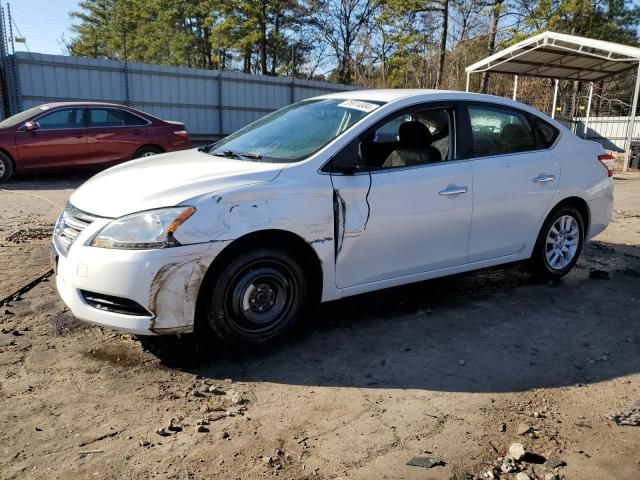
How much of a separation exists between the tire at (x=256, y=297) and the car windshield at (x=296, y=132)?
76 centimetres

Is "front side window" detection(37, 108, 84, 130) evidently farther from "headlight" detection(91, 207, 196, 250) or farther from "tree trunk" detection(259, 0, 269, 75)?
"tree trunk" detection(259, 0, 269, 75)

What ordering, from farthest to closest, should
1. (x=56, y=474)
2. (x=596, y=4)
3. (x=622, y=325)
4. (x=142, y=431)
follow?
(x=596, y=4) → (x=622, y=325) → (x=142, y=431) → (x=56, y=474)

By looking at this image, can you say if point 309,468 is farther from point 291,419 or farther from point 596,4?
point 596,4

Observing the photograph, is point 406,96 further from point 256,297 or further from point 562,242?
point 562,242

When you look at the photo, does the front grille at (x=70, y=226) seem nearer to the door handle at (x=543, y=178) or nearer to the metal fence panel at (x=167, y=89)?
the door handle at (x=543, y=178)

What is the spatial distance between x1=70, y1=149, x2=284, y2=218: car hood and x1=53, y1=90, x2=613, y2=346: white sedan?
13 millimetres

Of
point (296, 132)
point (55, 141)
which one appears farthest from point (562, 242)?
point (55, 141)

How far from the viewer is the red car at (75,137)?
10.6 meters

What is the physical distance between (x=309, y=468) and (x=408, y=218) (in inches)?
81.7

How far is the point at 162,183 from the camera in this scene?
11.7 ft

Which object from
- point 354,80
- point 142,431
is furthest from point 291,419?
point 354,80

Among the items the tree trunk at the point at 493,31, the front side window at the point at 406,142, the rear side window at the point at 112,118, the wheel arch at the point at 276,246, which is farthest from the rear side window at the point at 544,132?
the tree trunk at the point at 493,31

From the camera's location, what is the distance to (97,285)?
131 inches

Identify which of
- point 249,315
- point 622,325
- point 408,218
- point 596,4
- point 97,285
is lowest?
point 622,325
